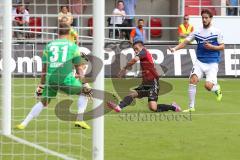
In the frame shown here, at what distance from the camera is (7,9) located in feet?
43.5

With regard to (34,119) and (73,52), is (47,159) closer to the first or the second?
(73,52)

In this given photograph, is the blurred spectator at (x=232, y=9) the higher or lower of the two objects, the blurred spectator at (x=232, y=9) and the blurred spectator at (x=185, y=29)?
the higher

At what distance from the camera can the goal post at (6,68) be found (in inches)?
519

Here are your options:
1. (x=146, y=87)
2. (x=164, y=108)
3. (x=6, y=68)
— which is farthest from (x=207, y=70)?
(x=6, y=68)

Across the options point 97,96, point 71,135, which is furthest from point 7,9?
point 97,96

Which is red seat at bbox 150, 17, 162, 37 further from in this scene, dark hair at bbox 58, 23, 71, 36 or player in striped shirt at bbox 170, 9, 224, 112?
dark hair at bbox 58, 23, 71, 36

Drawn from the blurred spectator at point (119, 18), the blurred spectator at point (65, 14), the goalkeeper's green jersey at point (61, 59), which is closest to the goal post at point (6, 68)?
the goalkeeper's green jersey at point (61, 59)

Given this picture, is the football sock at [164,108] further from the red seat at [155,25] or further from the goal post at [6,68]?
the red seat at [155,25]

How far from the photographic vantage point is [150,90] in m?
16.5

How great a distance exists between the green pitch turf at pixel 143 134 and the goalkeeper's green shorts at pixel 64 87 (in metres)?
0.69

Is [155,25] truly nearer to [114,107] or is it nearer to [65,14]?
[114,107]

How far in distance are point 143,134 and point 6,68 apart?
2.59 meters

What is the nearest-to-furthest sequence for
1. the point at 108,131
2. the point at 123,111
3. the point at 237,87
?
the point at 108,131, the point at 123,111, the point at 237,87

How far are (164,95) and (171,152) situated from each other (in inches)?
374
